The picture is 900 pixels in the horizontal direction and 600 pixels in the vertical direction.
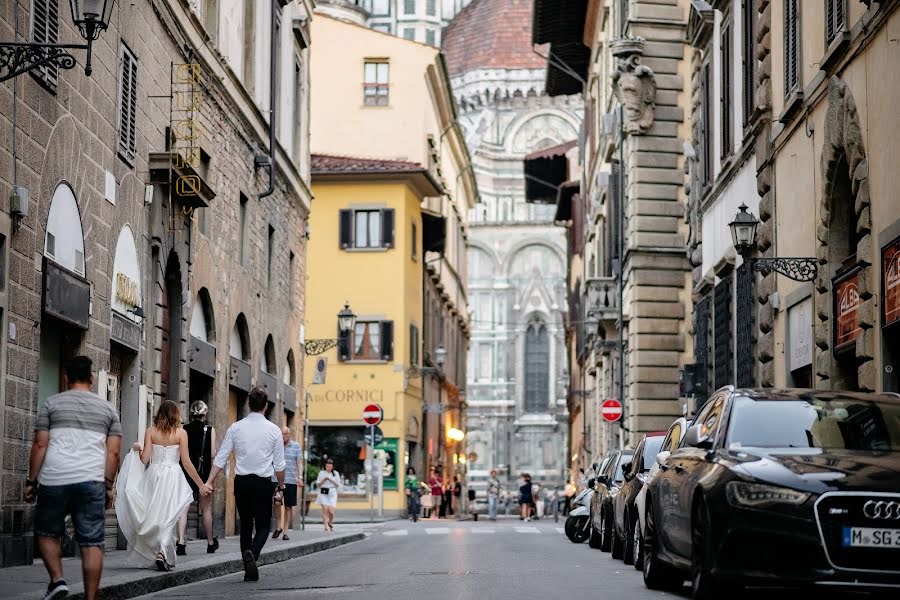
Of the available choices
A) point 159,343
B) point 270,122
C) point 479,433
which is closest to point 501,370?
point 479,433

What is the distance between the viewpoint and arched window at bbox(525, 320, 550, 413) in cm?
12238

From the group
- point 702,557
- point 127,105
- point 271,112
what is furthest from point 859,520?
point 271,112

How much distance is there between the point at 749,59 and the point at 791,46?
3516 millimetres

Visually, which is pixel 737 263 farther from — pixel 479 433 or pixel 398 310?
pixel 479 433

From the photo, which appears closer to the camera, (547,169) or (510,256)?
(547,169)

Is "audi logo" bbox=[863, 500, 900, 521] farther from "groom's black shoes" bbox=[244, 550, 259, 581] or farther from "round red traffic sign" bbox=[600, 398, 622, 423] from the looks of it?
"round red traffic sign" bbox=[600, 398, 622, 423]

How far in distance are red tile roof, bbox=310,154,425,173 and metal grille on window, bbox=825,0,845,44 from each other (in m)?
33.8

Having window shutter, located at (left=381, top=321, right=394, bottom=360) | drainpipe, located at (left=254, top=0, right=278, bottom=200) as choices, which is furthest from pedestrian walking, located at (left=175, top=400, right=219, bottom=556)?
window shutter, located at (left=381, top=321, right=394, bottom=360)

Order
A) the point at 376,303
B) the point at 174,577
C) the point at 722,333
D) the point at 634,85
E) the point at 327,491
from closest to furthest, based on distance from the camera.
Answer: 1. the point at 174,577
2. the point at 722,333
3. the point at 327,491
4. the point at 634,85
5. the point at 376,303

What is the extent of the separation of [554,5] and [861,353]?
36.4 m

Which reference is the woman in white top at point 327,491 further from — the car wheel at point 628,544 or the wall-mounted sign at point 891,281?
the wall-mounted sign at point 891,281

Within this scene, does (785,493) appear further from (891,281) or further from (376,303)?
(376,303)

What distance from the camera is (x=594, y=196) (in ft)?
180

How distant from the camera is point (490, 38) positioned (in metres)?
127
